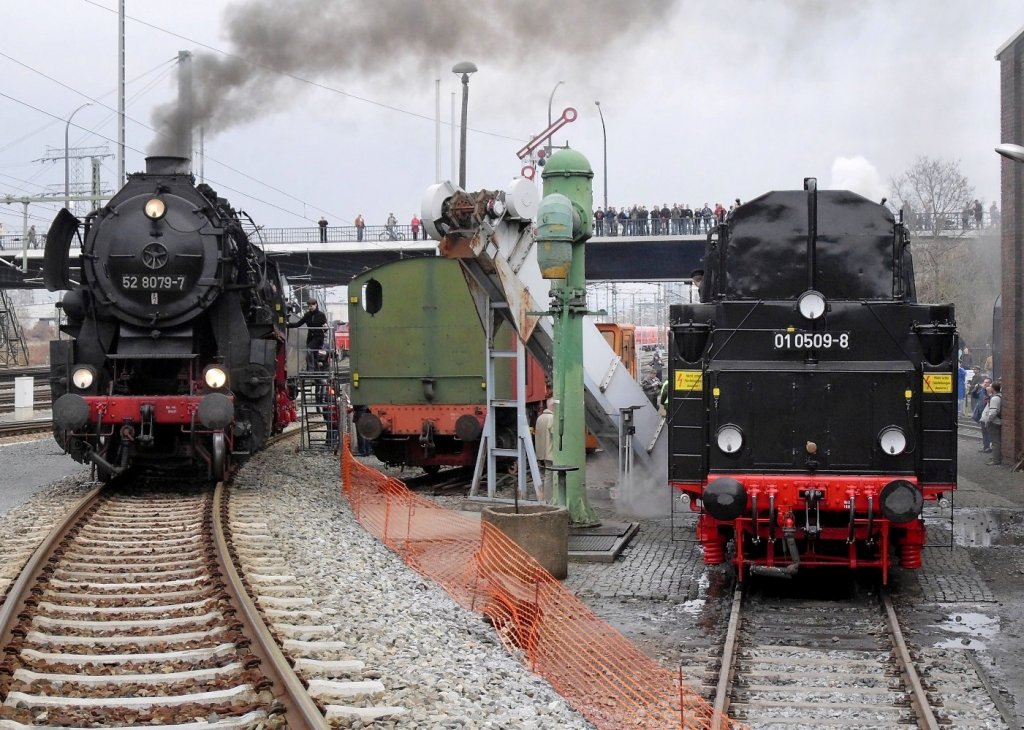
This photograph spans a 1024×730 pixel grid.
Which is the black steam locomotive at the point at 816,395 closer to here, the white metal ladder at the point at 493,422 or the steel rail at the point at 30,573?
the white metal ladder at the point at 493,422

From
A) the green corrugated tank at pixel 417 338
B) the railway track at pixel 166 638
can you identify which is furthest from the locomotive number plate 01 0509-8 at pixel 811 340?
the green corrugated tank at pixel 417 338

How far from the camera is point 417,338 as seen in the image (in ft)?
56.2

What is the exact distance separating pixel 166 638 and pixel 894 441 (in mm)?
5545

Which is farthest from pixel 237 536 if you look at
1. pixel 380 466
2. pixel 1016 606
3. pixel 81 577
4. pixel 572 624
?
pixel 380 466

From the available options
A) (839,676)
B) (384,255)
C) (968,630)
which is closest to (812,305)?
(968,630)

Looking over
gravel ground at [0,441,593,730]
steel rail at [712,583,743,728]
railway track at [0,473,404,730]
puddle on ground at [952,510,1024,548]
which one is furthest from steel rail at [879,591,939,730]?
puddle on ground at [952,510,1024,548]

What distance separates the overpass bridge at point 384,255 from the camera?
47094 millimetres

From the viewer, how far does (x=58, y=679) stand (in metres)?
6.05

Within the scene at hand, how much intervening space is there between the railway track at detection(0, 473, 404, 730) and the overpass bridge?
34.0 m

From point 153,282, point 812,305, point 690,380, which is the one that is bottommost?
point 690,380

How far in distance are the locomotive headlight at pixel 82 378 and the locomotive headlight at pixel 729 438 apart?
7.69m

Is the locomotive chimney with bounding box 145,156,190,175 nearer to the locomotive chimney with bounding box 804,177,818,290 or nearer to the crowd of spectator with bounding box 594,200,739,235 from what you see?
the locomotive chimney with bounding box 804,177,818,290

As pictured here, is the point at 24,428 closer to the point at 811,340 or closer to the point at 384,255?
the point at 811,340

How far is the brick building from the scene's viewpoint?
19328mm
